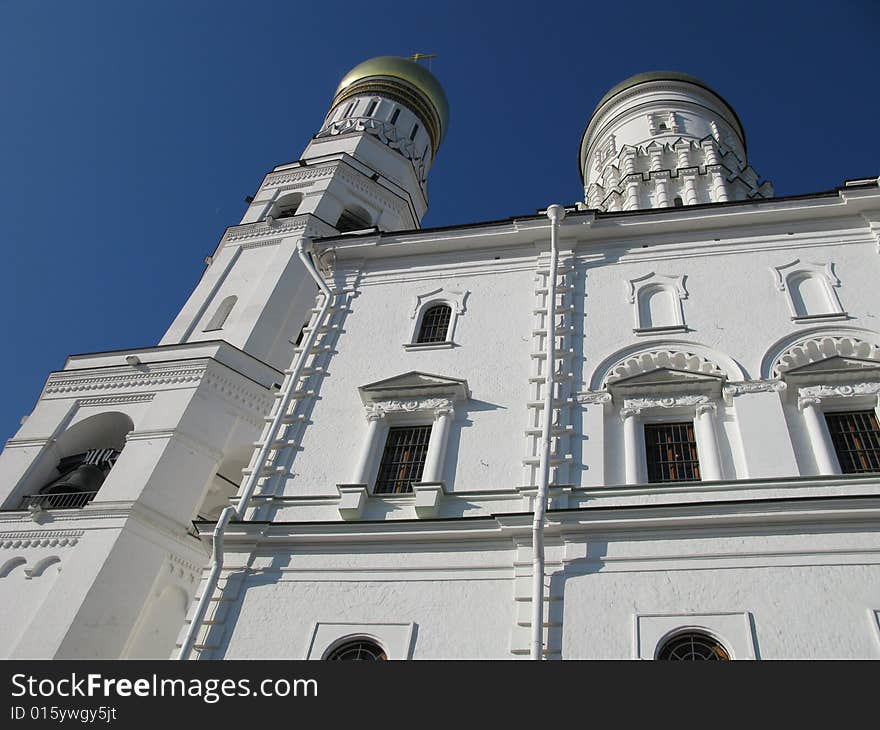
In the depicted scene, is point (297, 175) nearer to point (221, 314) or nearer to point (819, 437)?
point (221, 314)

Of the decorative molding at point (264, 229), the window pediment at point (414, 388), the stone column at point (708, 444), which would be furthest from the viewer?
the decorative molding at point (264, 229)

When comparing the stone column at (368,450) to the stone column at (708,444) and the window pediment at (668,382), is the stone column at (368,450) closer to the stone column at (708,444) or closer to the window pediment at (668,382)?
the window pediment at (668,382)

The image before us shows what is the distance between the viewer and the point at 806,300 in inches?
563

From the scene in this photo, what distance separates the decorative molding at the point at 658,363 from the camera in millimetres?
13500

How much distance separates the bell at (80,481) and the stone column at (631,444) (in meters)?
9.83

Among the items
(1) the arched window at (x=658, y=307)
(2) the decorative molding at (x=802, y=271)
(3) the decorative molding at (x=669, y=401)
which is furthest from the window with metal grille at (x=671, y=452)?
(2) the decorative molding at (x=802, y=271)

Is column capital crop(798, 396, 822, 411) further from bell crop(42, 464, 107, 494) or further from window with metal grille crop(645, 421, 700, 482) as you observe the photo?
bell crop(42, 464, 107, 494)

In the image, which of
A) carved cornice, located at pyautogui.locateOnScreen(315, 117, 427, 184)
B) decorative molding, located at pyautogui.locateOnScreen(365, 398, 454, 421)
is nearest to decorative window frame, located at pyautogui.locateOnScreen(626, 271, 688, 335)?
decorative molding, located at pyautogui.locateOnScreen(365, 398, 454, 421)

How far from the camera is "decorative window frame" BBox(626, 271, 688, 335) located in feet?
46.9

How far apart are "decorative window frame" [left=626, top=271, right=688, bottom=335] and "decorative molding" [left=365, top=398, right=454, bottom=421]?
346cm
